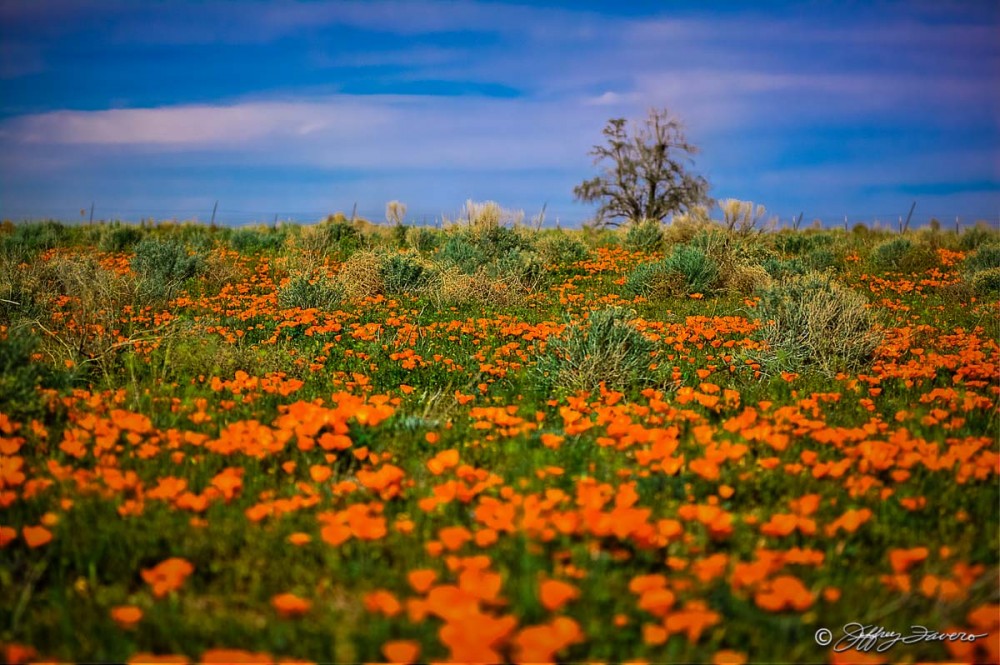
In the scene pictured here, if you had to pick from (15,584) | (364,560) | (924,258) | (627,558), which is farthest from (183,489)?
(924,258)

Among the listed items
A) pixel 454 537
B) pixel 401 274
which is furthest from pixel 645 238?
pixel 454 537

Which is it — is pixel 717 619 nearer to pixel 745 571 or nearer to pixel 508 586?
pixel 745 571

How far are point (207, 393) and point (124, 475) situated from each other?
1572 millimetres

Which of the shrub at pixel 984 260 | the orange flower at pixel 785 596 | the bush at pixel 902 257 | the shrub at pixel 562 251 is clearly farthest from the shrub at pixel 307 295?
the shrub at pixel 984 260

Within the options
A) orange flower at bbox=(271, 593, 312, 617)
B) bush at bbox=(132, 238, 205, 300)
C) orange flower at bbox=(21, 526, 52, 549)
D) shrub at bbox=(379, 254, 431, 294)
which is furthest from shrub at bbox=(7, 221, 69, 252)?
orange flower at bbox=(271, 593, 312, 617)

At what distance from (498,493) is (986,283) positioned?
36.1ft

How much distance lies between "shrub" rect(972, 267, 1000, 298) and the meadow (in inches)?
150

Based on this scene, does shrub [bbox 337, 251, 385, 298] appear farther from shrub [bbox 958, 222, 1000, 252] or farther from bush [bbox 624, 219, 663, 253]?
shrub [bbox 958, 222, 1000, 252]

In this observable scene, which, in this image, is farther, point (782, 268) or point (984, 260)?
point (984, 260)

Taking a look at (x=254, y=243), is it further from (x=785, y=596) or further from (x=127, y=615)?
(x=785, y=596)

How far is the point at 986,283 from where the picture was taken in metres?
10.8

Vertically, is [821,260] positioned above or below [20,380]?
above

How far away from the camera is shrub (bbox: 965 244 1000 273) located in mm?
12711

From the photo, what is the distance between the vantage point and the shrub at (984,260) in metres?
12.7
